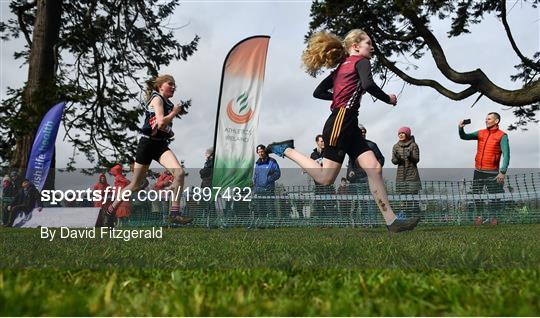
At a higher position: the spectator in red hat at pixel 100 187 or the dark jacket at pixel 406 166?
the dark jacket at pixel 406 166

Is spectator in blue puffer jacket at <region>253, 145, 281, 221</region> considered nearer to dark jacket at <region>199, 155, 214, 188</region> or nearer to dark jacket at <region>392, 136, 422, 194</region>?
dark jacket at <region>199, 155, 214, 188</region>

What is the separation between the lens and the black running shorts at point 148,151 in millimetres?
6926

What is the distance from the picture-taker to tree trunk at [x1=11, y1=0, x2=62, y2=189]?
1538cm

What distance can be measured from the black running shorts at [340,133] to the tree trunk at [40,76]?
37.7 feet

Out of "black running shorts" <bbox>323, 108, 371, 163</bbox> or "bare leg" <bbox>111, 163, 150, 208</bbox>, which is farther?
"bare leg" <bbox>111, 163, 150, 208</bbox>

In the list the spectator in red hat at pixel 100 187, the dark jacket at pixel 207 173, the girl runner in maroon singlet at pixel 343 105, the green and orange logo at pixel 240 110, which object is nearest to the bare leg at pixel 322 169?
the girl runner in maroon singlet at pixel 343 105

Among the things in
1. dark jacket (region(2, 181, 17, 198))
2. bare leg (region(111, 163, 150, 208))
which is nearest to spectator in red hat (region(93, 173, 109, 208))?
dark jacket (region(2, 181, 17, 198))

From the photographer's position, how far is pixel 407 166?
1078 centimetres

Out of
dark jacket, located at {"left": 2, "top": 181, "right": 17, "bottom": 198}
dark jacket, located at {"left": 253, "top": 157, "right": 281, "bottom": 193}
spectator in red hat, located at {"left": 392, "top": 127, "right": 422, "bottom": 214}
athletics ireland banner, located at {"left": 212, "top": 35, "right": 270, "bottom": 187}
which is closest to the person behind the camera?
spectator in red hat, located at {"left": 392, "top": 127, "right": 422, "bottom": 214}

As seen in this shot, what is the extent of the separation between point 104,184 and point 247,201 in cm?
281

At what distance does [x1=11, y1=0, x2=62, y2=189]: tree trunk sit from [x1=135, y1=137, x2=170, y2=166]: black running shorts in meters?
9.43

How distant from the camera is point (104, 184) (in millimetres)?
10656

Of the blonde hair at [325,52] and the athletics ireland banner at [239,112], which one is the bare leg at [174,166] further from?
the athletics ireland banner at [239,112]

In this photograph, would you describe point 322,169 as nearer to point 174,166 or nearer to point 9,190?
point 174,166
